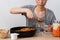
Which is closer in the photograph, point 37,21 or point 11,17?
point 37,21

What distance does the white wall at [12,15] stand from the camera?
180cm

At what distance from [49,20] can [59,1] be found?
428 millimetres

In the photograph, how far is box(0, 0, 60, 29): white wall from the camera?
71.1 inches

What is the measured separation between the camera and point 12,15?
5.93ft

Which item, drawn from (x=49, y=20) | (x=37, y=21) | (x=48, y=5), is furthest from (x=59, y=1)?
(x=37, y=21)

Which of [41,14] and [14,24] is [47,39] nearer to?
[41,14]

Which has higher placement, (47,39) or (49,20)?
(49,20)

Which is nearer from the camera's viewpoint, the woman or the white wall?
the woman

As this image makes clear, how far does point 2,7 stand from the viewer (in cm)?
181

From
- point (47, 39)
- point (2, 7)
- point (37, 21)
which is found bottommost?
point (47, 39)

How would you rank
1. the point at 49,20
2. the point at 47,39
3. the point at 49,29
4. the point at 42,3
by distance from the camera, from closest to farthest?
1. the point at 47,39
2. the point at 49,29
3. the point at 42,3
4. the point at 49,20

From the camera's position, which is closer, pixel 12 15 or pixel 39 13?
pixel 39 13

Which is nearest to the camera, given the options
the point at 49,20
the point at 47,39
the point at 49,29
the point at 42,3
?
the point at 47,39

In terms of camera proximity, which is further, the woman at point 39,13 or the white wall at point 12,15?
the white wall at point 12,15
